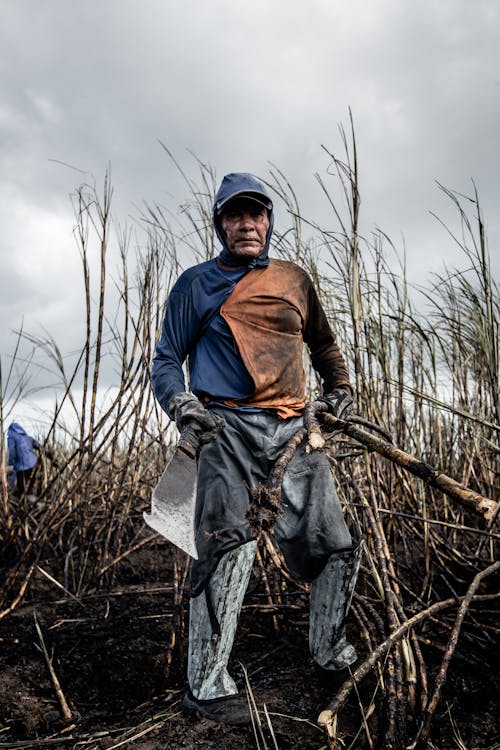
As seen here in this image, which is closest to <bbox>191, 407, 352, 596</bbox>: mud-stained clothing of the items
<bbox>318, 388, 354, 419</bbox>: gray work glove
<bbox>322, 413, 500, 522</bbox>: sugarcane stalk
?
<bbox>318, 388, 354, 419</bbox>: gray work glove

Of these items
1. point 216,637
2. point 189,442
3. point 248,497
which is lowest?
point 216,637

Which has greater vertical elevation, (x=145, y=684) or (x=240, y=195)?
(x=240, y=195)

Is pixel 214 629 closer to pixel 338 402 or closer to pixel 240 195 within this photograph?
pixel 338 402

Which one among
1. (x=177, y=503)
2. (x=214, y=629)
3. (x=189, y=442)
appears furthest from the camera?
(x=214, y=629)

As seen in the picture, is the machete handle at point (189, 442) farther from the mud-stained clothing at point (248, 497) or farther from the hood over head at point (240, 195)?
the hood over head at point (240, 195)

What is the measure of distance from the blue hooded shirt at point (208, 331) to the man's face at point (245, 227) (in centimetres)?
3

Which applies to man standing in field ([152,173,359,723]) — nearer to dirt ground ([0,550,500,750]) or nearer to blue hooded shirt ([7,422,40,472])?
dirt ground ([0,550,500,750])

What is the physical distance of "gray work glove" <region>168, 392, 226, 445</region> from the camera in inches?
57.5

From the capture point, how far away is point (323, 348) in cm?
190

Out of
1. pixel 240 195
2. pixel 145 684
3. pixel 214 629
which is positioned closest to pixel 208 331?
pixel 240 195

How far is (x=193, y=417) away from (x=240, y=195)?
2.34ft

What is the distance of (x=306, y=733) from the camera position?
1.36 metres

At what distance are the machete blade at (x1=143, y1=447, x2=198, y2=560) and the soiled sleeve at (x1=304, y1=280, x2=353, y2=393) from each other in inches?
26.7

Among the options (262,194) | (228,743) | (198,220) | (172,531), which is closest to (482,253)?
(262,194)
